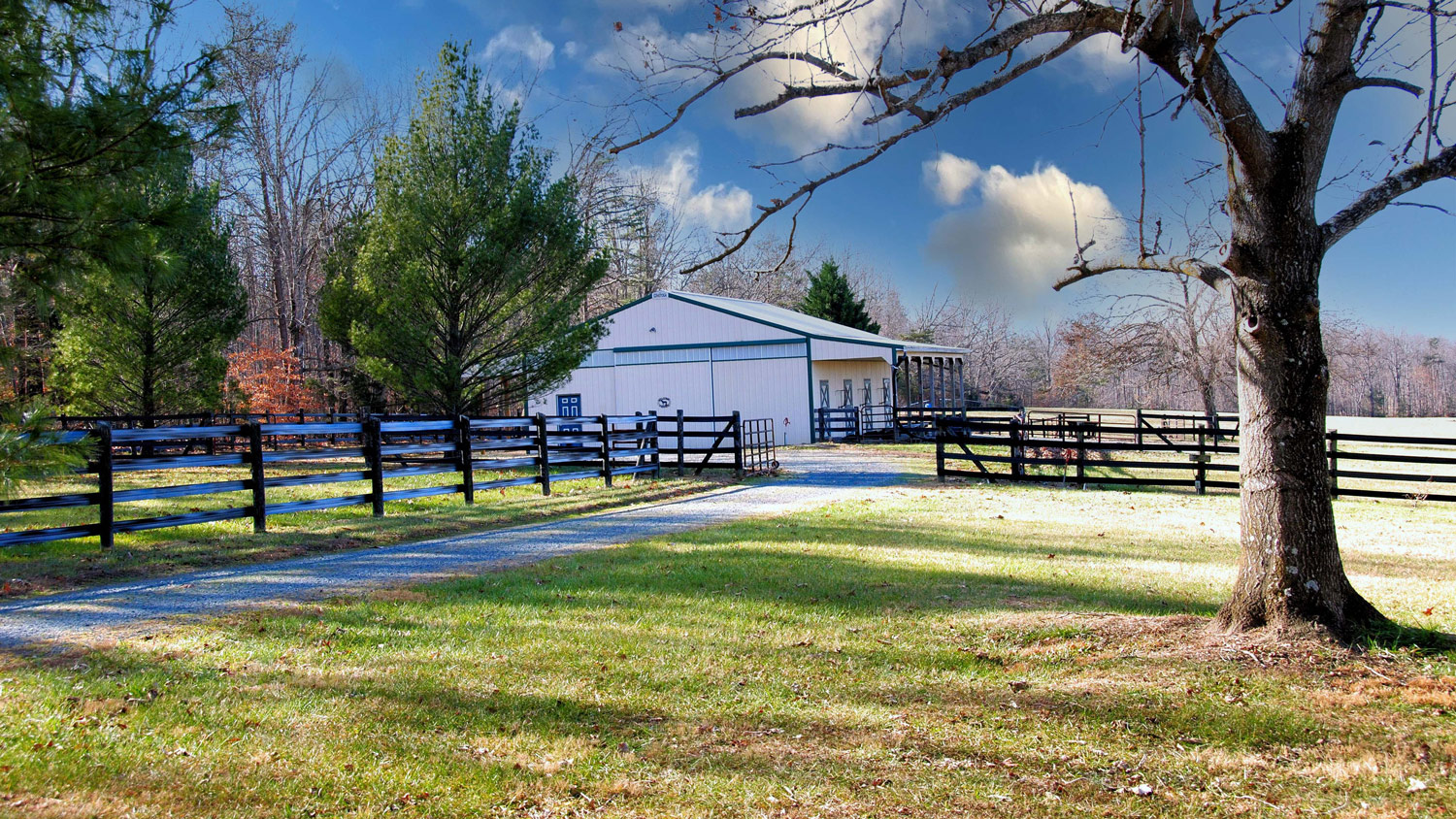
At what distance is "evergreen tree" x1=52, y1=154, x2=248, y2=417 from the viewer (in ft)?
76.0

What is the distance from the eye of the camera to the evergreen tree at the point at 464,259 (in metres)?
18.9

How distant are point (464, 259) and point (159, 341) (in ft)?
37.3

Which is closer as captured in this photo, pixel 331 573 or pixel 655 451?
pixel 331 573

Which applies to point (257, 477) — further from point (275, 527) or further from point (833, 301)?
point (833, 301)

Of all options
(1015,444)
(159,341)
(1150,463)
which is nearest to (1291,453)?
(1150,463)

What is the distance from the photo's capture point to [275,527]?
1124 centimetres

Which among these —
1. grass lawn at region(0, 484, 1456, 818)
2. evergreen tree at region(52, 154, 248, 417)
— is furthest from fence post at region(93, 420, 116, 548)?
evergreen tree at region(52, 154, 248, 417)

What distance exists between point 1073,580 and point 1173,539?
3.79 m

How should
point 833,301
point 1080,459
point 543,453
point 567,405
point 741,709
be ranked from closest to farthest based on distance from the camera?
point 741,709 < point 543,453 < point 1080,459 < point 567,405 < point 833,301

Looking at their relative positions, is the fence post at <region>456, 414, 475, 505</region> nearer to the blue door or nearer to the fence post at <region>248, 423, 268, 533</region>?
the fence post at <region>248, 423, 268, 533</region>

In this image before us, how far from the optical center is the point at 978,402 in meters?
57.8

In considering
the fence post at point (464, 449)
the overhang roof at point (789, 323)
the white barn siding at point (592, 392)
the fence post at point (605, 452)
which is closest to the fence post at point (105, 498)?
the fence post at point (464, 449)

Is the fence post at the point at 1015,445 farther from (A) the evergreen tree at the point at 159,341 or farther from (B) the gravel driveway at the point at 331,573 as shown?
(A) the evergreen tree at the point at 159,341

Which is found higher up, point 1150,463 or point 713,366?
point 713,366
